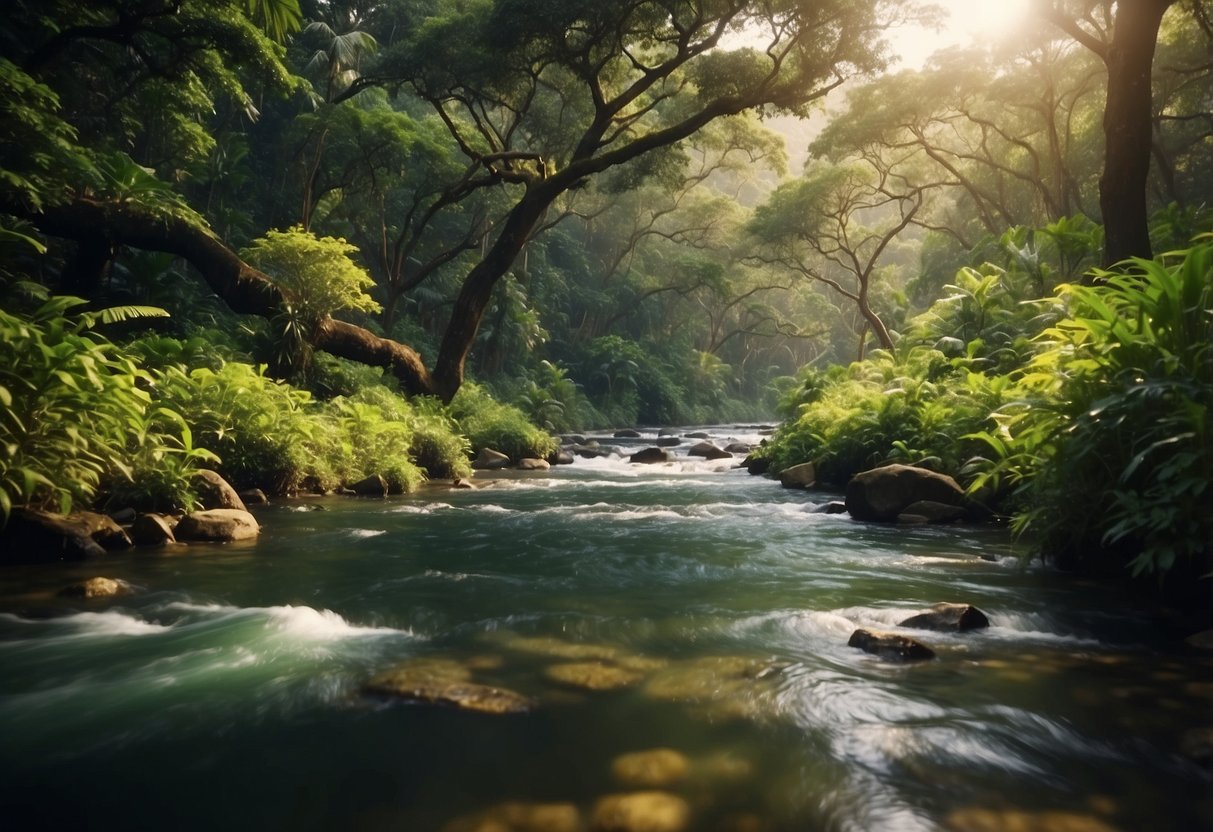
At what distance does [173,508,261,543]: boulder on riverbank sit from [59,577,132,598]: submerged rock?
179 centimetres

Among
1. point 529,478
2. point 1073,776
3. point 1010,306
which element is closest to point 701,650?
point 1073,776

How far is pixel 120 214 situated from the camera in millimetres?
10117

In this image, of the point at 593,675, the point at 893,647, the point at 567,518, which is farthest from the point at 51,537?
the point at 893,647

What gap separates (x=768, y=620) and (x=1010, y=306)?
1176 centimetres

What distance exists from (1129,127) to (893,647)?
22.8 ft

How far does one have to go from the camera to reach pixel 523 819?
6.73 feet

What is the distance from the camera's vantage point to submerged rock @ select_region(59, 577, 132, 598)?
14.4 feet

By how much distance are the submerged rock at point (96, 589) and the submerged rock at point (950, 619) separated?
501 cm

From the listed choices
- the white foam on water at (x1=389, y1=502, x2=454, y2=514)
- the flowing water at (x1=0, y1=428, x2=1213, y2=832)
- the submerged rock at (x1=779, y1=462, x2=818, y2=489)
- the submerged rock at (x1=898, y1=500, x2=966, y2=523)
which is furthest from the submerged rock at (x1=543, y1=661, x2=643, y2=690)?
the submerged rock at (x1=779, y1=462, x2=818, y2=489)

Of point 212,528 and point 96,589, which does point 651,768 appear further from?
point 212,528

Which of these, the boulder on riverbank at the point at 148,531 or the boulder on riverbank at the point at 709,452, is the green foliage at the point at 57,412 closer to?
the boulder on riverbank at the point at 148,531

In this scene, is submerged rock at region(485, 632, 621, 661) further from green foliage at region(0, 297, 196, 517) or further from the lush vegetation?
green foliage at region(0, 297, 196, 517)

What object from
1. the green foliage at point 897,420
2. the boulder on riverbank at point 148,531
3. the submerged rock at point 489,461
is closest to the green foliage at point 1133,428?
the green foliage at point 897,420

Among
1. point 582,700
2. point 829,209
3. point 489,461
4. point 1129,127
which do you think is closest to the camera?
point 582,700
